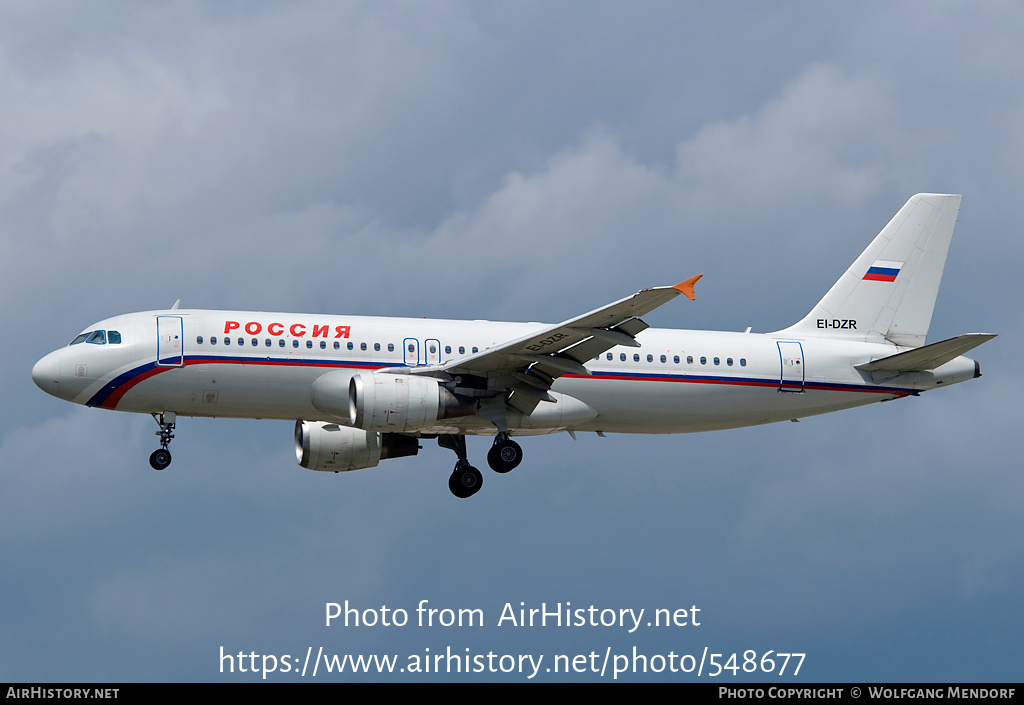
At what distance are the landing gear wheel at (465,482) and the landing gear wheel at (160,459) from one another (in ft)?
25.4

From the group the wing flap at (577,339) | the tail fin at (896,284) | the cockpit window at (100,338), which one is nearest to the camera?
the wing flap at (577,339)

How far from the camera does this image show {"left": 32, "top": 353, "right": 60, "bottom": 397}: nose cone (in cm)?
3672

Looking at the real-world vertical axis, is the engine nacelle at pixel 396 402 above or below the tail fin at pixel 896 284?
below

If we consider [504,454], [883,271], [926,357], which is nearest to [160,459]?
[504,454]

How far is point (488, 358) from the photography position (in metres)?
36.4

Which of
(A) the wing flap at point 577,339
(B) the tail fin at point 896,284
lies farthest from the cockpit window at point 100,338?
(B) the tail fin at point 896,284

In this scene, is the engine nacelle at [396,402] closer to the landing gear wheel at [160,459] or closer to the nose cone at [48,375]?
the landing gear wheel at [160,459]

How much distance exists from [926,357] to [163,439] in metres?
21.2

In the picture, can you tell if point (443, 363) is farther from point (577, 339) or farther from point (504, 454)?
point (577, 339)

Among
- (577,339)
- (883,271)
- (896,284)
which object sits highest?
(883,271)

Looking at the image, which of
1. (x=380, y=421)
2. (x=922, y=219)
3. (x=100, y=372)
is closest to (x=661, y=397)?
(x=380, y=421)

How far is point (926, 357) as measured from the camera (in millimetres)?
40188

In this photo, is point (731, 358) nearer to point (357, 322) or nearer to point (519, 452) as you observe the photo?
point (519, 452)

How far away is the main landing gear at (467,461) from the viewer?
38406 mm
